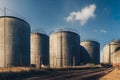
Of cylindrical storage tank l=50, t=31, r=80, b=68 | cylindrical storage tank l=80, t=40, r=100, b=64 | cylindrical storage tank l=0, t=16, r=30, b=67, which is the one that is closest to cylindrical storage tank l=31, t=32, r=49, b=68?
cylindrical storage tank l=50, t=31, r=80, b=68

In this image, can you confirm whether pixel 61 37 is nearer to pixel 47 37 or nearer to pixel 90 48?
pixel 47 37

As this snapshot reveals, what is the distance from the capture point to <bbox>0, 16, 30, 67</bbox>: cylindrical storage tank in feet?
174

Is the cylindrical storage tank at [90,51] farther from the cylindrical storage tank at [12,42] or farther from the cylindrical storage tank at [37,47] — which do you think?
the cylindrical storage tank at [12,42]

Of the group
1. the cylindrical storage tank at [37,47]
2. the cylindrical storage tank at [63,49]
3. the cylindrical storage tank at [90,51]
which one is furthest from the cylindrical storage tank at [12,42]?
the cylindrical storage tank at [90,51]

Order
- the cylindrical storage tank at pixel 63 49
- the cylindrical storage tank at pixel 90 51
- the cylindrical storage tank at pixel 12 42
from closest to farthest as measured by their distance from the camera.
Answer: the cylindrical storage tank at pixel 12 42 → the cylindrical storage tank at pixel 63 49 → the cylindrical storage tank at pixel 90 51

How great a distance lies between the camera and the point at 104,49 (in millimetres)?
120250

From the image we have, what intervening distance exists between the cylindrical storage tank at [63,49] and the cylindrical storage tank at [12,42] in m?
24.0

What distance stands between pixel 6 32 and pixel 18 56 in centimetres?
690

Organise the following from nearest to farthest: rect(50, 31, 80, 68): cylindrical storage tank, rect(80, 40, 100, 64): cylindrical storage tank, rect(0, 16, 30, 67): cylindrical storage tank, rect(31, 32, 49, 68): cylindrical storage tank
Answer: rect(0, 16, 30, 67): cylindrical storage tank
rect(31, 32, 49, 68): cylindrical storage tank
rect(50, 31, 80, 68): cylindrical storage tank
rect(80, 40, 100, 64): cylindrical storage tank

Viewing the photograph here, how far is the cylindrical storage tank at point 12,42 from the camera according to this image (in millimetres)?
53000

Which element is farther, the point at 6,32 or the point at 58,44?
the point at 58,44

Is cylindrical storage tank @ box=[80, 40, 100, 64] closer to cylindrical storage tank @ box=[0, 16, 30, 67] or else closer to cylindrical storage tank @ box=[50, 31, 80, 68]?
cylindrical storage tank @ box=[50, 31, 80, 68]

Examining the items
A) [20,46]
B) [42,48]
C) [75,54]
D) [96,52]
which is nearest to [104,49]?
[96,52]

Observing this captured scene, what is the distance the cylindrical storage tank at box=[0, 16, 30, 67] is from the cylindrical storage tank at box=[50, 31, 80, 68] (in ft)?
78.7
